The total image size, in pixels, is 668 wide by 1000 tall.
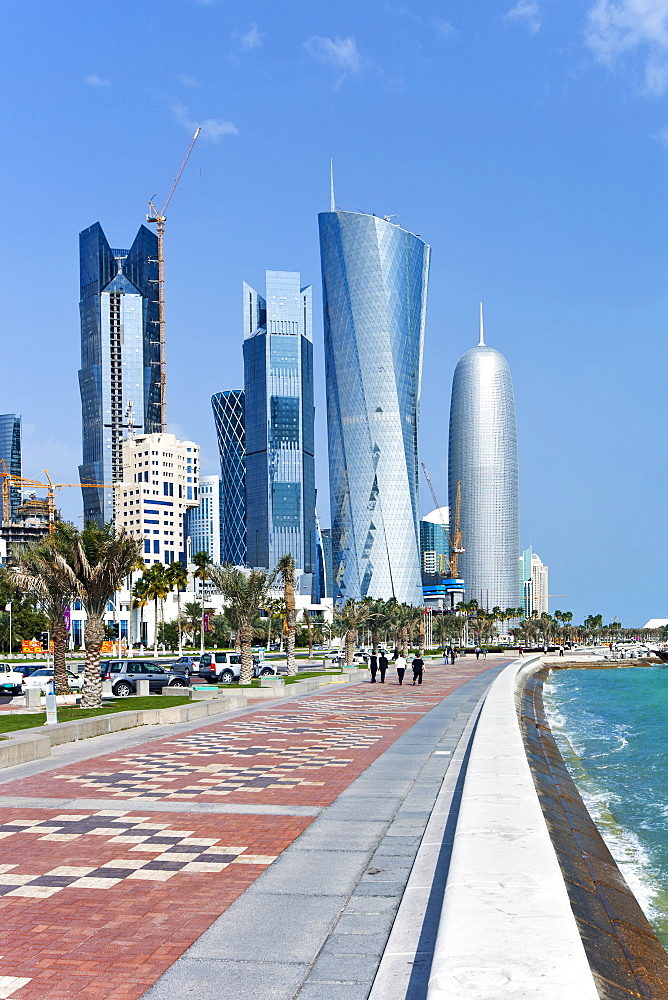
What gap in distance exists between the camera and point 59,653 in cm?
3303

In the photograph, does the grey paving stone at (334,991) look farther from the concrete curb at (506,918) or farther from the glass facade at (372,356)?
the glass facade at (372,356)

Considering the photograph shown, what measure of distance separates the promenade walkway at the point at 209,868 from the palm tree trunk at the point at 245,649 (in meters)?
23.5

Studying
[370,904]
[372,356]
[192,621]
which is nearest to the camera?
[370,904]

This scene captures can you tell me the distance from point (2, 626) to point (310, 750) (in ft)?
268

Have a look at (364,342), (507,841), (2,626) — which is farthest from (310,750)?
(364,342)

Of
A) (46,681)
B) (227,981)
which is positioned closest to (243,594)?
(46,681)

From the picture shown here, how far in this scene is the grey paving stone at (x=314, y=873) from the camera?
735cm

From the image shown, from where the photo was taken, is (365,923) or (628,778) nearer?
(365,923)

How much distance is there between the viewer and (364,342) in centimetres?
19238

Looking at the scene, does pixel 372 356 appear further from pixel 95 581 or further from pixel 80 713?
pixel 80 713

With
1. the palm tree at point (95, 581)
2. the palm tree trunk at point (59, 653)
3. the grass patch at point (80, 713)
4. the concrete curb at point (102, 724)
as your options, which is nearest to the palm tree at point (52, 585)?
the palm tree trunk at point (59, 653)

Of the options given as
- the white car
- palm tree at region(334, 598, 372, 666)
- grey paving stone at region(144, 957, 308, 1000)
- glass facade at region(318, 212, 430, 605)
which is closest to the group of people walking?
the white car

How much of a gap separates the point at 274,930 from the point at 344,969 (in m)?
0.88

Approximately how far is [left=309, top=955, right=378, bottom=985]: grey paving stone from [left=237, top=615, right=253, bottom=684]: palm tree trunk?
33.9 m
